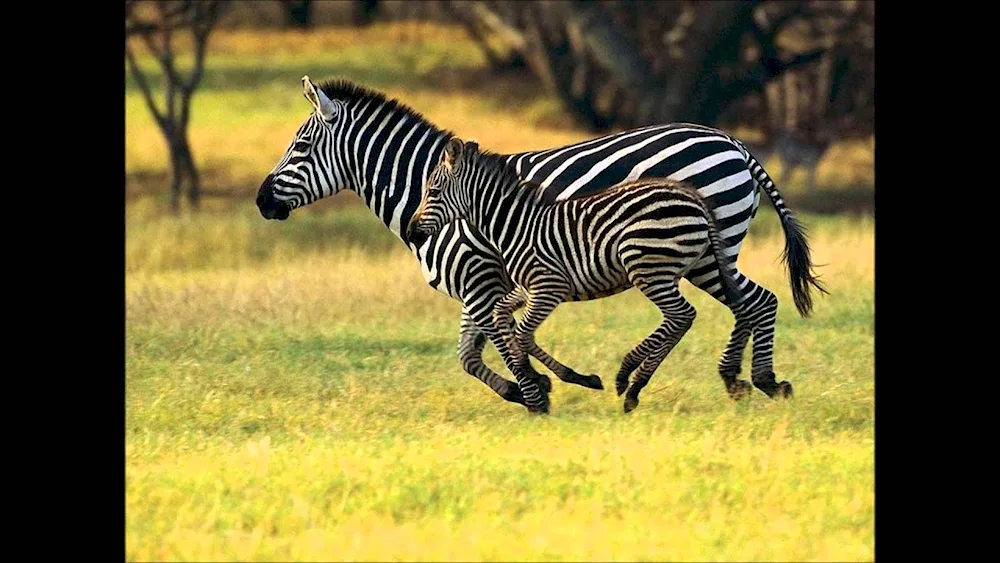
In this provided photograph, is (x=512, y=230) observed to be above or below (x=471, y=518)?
above

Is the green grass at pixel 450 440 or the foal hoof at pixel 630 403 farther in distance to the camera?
the foal hoof at pixel 630 403

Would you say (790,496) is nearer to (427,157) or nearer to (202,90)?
(427,157)

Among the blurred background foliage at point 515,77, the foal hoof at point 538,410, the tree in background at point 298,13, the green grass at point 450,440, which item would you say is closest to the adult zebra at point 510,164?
the foal hoof at point 538,410

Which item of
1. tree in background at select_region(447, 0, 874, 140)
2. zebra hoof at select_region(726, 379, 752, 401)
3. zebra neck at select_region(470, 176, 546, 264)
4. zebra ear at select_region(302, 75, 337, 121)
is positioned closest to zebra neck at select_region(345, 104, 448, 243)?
zebra ear at select_region(302, 75, 337, 121)

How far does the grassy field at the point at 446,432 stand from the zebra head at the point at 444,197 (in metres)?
1.06

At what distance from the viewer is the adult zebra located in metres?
8.64

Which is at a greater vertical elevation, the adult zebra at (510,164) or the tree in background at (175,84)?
the tree in background at (175,84)

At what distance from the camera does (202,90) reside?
30.4m

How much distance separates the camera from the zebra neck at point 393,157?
9.02 meters

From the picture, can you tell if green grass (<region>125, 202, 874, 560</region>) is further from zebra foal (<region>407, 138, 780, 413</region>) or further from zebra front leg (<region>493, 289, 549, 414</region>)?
zebra foal (<region>407, 138, 780, 413</region>)

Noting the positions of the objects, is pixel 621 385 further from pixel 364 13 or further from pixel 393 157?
pixel 364 13

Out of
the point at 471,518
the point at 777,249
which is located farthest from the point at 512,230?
the point at 777,249

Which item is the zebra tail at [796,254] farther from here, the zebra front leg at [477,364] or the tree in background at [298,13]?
the tree in background at [298,13]

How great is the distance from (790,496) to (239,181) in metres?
18.9
